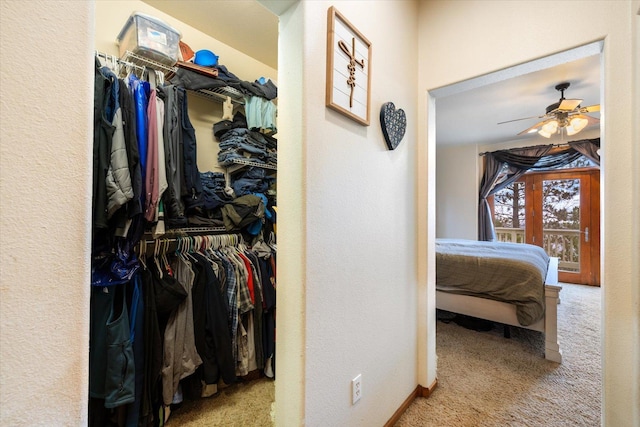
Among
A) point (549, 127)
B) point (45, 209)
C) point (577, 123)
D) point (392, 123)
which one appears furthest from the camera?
point (549, 127)

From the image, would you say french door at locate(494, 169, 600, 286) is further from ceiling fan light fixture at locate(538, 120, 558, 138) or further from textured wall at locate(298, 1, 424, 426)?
textured wall at locate(298, 1, 424, 426)

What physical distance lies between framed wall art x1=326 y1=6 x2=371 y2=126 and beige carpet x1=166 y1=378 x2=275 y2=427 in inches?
68.2

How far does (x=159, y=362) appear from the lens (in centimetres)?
140

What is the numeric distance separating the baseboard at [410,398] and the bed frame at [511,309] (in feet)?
3.30

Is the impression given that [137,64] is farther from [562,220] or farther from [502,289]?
[562,220]

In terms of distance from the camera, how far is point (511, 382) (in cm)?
186

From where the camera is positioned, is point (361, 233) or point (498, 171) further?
point (498, 171)

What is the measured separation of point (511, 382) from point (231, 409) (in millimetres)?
1897

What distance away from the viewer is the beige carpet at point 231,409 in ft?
4.91

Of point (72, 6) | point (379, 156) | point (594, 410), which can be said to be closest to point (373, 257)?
point (379, 156)

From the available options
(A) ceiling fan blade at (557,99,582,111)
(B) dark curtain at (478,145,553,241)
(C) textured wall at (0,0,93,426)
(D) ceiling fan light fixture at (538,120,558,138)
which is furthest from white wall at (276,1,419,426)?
(B) dark curtain at (478,145,553,241)

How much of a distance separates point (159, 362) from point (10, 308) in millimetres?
1233

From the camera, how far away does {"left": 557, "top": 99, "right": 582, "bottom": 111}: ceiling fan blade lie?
2566 mm

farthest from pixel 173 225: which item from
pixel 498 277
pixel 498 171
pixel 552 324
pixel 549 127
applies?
pixel 498 171
